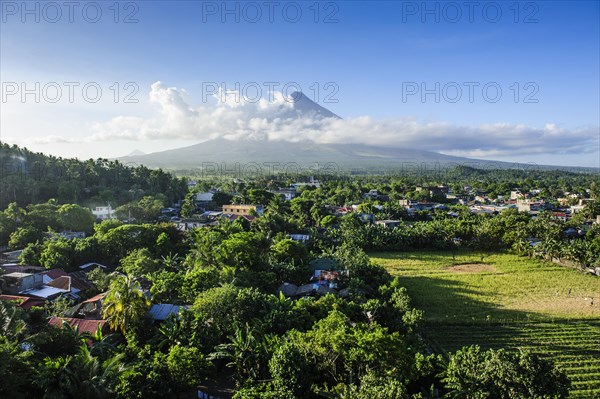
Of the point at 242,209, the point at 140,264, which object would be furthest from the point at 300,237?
the point at 140,264

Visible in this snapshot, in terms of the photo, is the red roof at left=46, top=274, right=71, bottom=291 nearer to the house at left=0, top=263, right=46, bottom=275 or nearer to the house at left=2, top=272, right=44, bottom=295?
the house at left=2, top=272, right=44, bottom=295

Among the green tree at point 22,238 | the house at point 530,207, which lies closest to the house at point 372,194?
the house at point 530,207

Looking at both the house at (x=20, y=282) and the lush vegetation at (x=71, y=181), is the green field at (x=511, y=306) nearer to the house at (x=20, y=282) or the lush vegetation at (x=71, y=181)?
the house at (x=20, y=282)

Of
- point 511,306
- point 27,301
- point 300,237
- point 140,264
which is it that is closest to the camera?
point 27,301

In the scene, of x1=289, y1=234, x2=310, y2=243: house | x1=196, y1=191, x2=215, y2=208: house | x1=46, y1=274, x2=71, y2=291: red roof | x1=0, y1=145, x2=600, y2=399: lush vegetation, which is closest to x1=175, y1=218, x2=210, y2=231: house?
x1=0, y1=145, x2=600, y2=399: lush vegetation

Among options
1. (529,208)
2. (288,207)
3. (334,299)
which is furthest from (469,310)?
(529,208)

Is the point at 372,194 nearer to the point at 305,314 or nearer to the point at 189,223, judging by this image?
the point at 189,223
